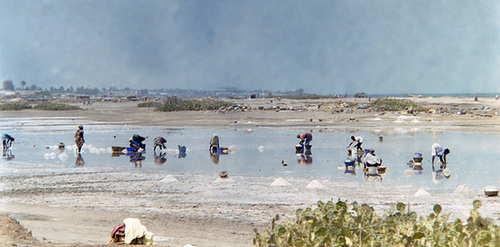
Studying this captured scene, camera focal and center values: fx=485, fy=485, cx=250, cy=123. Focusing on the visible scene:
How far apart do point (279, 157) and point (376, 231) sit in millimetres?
16161

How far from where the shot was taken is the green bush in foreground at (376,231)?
6.25 meters

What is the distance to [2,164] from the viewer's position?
21.8 metres

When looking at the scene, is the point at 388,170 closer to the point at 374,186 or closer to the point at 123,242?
the point at 374,186

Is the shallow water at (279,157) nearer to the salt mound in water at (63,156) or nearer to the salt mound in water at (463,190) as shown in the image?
the salt mound in water at (63,156)

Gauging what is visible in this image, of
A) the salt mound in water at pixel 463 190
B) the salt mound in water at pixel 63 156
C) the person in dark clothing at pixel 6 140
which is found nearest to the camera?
the salt mound in water at pixel 463 190

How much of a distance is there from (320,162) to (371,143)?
7.48 meters

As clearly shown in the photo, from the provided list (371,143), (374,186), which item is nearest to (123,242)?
(374,186)

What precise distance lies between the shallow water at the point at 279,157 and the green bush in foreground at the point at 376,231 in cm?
833

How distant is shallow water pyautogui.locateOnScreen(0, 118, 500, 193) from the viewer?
57.4 ft

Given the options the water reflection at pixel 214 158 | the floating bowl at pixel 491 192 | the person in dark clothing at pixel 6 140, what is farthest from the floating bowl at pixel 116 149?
the floating bowl at pixel 491 192

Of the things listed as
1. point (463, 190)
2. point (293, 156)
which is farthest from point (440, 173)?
point (293, 156)

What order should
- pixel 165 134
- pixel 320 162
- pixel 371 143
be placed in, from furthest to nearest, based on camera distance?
pixel 165 134, pixel 371 143, pixel 320 162

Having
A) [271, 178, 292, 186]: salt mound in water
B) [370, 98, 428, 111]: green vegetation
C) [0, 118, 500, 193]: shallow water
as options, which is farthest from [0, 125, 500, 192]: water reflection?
[370, 98, 428, 111]: green vegetation

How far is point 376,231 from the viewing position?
6.86 m
